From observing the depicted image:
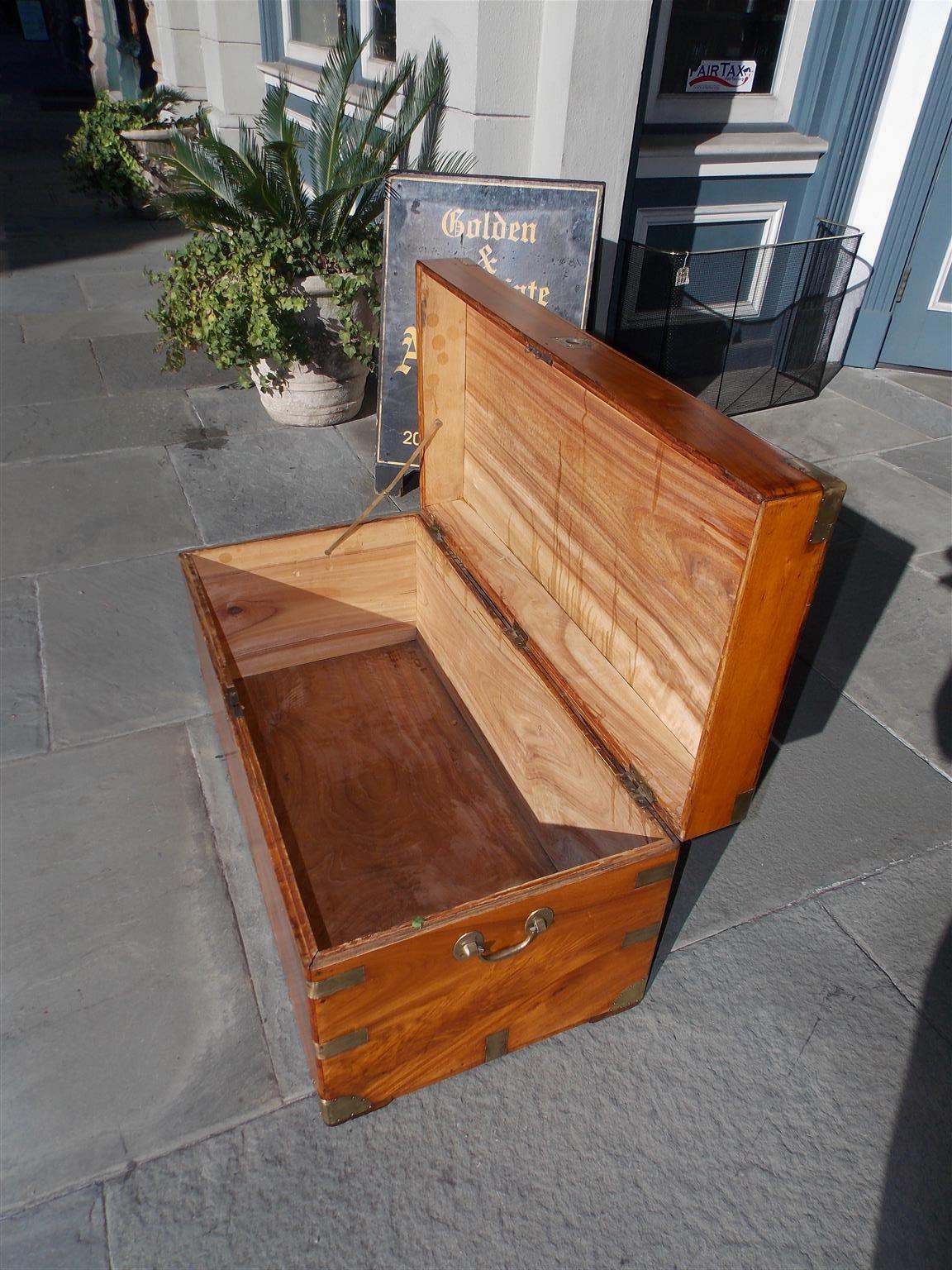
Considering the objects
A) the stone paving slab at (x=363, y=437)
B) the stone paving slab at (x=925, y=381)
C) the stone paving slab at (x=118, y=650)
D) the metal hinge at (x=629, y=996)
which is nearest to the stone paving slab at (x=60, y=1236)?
the metal hinge at (x=629, y=996)

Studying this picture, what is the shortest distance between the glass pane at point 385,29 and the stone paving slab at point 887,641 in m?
4.68

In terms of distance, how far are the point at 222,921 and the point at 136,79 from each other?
14.3 m

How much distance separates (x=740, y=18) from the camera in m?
5.18

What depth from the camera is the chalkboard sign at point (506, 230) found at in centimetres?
376

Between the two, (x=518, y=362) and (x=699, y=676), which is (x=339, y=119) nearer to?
(x=518, y=362)

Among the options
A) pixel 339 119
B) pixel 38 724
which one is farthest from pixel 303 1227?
pixel 339 119

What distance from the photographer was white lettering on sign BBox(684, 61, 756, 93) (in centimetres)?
522

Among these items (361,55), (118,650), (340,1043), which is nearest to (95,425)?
(118,650)

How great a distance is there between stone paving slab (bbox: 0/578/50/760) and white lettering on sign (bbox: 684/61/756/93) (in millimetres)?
4741

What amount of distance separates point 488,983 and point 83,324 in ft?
21.6

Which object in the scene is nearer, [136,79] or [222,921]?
[222,921]

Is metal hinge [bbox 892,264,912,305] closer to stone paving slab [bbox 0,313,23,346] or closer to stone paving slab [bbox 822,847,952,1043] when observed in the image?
stone paving slab [bbox 822,847,952,1043]

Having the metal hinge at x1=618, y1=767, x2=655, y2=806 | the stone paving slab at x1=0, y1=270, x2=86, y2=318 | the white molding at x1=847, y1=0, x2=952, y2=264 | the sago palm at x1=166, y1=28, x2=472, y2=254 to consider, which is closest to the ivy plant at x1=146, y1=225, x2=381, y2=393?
the sago palm at x1=166, y1=28, x2=472, y2=254

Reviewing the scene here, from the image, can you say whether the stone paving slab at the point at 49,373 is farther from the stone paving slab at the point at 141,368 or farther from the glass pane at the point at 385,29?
the glass pane at the point at 385,29
